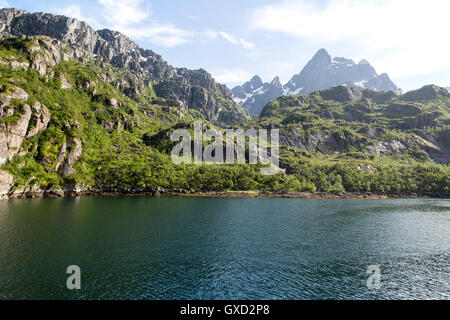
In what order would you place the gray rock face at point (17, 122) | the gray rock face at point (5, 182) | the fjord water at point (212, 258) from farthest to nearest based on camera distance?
the gray rock face at point (17, 122) < the gray rock face at point (5, 182) < the fjord water at point (212, 258)

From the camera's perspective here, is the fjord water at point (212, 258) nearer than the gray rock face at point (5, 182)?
Yes

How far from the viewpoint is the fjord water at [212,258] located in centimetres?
3653

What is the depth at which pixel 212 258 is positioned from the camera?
5056 cm

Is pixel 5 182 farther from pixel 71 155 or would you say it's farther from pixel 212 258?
pixel 212 258

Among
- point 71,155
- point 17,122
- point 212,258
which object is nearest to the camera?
point 212,258

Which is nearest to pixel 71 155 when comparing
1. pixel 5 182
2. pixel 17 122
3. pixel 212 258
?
pixel 17 122

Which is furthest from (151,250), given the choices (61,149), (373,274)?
(61,149)

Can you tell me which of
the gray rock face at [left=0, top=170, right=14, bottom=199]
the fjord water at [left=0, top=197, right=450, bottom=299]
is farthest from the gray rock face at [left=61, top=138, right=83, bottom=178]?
the fjord water at [left=0, top=197, right=450, bottom=299]

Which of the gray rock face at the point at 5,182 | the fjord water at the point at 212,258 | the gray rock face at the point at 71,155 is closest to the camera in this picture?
the fjord water at the point at 212,258

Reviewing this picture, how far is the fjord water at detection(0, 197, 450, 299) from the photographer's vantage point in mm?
36531

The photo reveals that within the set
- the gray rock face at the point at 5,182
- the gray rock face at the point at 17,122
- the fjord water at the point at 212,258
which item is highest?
the gray rock face at the point at 17,122

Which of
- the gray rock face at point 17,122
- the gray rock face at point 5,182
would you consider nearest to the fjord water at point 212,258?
the gray rock face at point 5,182

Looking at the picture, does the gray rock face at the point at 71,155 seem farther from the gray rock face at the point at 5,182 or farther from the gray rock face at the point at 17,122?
the gray rock face at the point at 5,182

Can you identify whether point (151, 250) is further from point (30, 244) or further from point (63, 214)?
point (63, 214)
